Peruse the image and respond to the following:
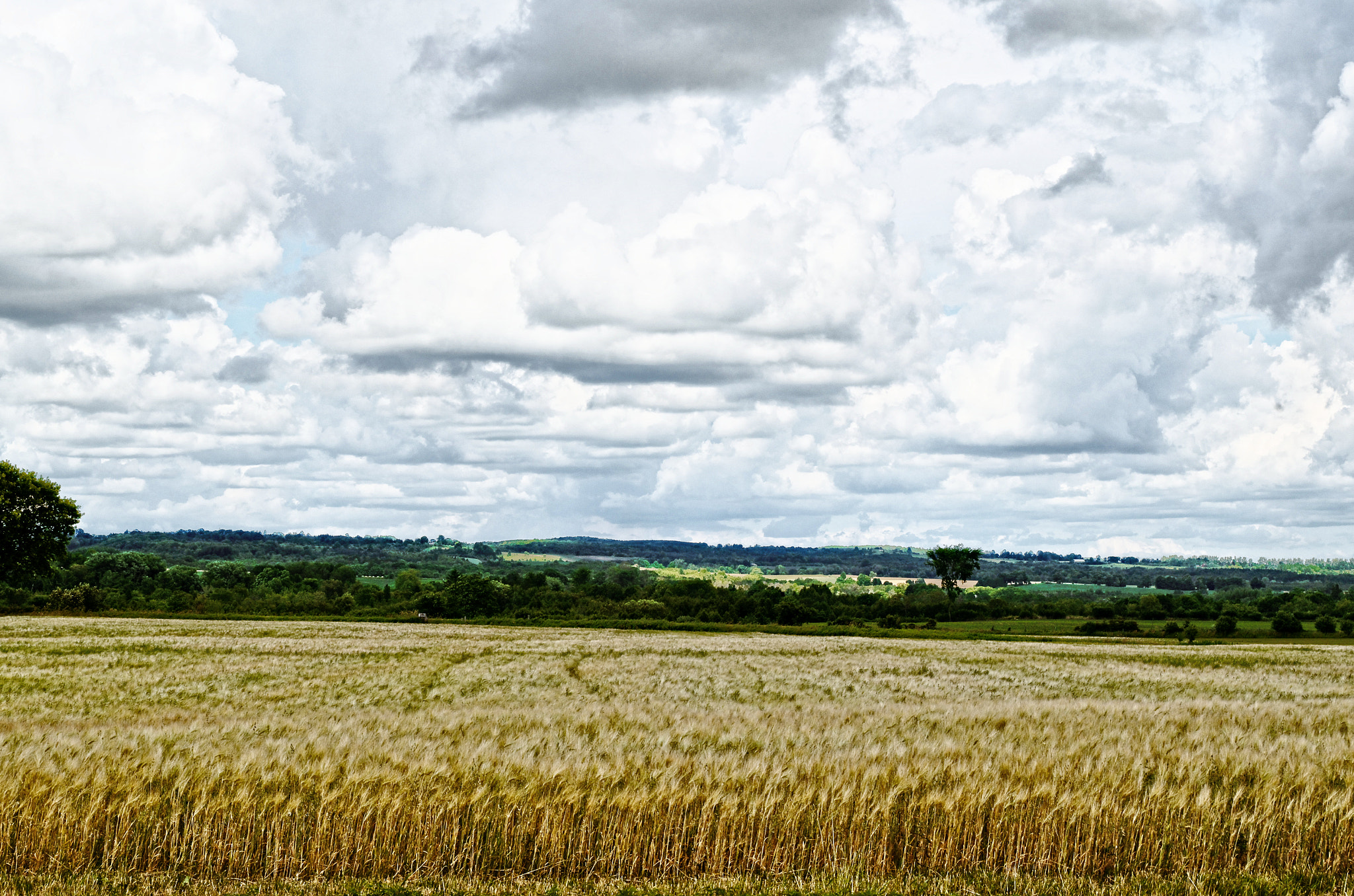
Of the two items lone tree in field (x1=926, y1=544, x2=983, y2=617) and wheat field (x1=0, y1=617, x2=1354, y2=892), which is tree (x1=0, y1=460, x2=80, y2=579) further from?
lone tree in field (x1=926, y1=544, x2=983, y2=617)

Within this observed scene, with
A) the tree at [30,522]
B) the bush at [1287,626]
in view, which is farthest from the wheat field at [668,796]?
the bush at [1287,626]

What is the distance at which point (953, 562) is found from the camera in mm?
122562

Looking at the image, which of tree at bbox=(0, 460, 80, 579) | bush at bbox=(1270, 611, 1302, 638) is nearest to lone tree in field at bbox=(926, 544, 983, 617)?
bush at bbox=(1270, 611, 1302, 638)

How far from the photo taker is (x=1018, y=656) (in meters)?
55.7

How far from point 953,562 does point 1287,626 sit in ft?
114

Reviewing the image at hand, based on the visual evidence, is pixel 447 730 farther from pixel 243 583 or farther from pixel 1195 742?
pixel 243 583

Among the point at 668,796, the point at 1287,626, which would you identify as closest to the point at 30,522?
the point at 668,796

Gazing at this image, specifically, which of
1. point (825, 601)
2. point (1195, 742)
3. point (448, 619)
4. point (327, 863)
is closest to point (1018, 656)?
point (1195, 742)

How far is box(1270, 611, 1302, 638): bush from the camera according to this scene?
10038cm

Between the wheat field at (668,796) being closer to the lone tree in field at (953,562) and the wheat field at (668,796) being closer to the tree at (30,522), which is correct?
the tree at (30,522)

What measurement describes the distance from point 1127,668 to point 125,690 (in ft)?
131

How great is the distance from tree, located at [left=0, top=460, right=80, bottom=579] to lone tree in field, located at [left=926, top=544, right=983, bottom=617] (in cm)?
9150

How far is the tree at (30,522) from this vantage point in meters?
82.7

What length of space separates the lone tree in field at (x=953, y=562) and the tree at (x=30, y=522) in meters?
91.5
